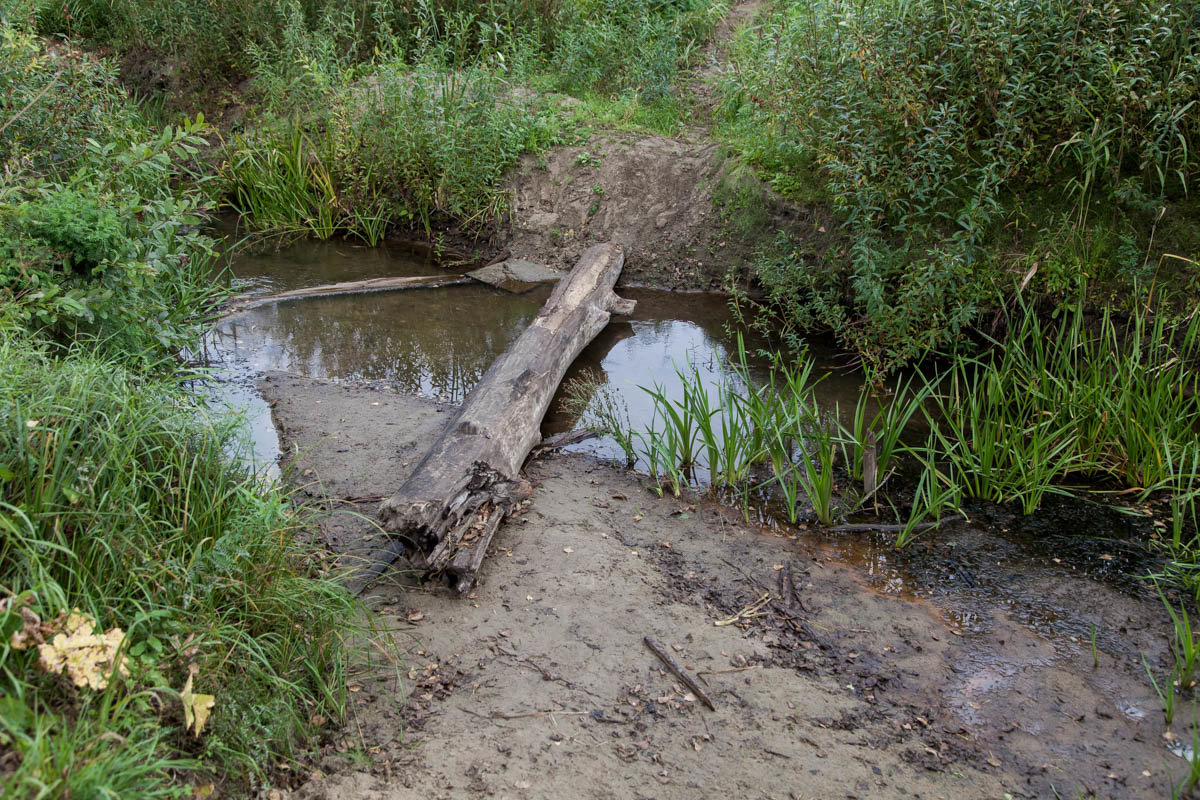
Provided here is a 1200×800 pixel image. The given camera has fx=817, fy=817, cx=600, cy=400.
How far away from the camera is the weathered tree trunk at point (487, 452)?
11.7 ft

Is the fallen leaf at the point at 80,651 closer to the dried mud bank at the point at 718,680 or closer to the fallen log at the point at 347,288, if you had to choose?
the dried mud bank at the point at 718,680

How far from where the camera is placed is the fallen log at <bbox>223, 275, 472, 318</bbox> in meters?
6.91

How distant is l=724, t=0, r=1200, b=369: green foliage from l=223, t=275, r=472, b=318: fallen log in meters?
3.43

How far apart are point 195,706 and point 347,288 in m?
5.53

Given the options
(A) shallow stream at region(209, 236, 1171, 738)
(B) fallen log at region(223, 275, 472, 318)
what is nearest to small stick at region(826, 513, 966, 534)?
(A) shallow stream at region(209, 236, 1171, 738)

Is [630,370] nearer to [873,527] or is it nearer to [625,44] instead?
[873,527]

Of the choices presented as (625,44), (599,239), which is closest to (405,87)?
(599,239)

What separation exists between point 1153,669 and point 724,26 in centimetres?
950

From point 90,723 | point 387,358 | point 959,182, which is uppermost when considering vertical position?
point 959,182

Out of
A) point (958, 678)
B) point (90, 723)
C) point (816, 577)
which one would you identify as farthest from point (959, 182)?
point (90, 723)

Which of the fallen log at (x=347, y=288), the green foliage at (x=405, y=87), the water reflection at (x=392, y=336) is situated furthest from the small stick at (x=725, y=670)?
the green foliage at (x=405, y=87)

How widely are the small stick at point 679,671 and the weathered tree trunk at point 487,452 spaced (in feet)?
2.73

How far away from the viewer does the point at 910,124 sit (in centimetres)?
541

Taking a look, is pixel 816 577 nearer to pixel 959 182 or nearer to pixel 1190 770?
pixel 1190 770
